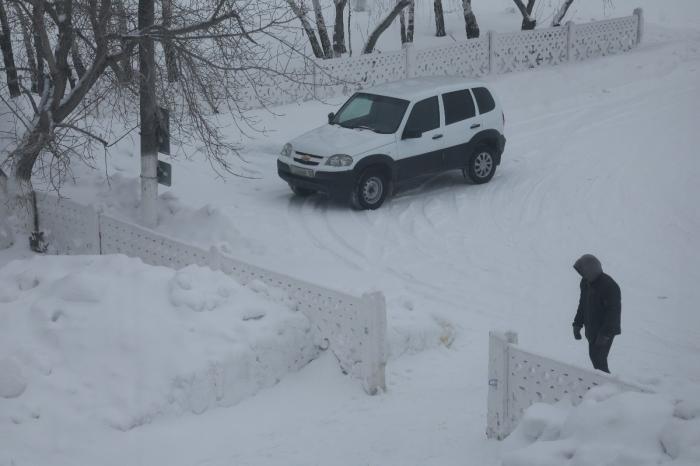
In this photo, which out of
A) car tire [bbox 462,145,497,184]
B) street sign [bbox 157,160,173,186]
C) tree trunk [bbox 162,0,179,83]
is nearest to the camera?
tree trunk [bbox 162,0,179,83]

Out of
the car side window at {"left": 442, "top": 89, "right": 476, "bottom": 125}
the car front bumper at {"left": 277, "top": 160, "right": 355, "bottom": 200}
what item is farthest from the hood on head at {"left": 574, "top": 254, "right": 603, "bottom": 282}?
the car side window at {"left": 442, "top": 89, "right": 476, "bottom": 125}

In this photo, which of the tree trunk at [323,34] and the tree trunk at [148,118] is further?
the tree trunk at [323,34]

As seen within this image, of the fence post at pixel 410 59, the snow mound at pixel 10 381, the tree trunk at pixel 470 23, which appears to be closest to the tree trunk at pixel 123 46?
the snow mound at pixel 10 381

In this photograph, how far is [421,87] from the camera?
51.3 feet

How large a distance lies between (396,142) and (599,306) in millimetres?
6950

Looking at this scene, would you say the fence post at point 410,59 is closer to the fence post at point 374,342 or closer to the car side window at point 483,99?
the car side window at point 483,99

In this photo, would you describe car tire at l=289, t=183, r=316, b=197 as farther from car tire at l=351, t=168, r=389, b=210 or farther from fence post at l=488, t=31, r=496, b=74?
fence post at l=488, t=31, r=496, b=74

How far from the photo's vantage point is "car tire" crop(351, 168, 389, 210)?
47.7 feet

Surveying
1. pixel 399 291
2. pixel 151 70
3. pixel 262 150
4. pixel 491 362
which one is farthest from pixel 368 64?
pixel 491 362

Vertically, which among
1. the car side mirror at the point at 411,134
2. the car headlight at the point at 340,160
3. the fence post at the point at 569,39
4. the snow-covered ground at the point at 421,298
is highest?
the fence post at the point at 569,39

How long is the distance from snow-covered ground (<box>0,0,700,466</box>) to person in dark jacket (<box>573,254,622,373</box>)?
64 centimetres

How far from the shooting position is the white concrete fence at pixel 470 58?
20.6 meters

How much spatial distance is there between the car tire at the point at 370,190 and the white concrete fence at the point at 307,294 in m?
3.79

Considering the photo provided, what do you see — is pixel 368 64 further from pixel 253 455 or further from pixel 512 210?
pixel 253 455
